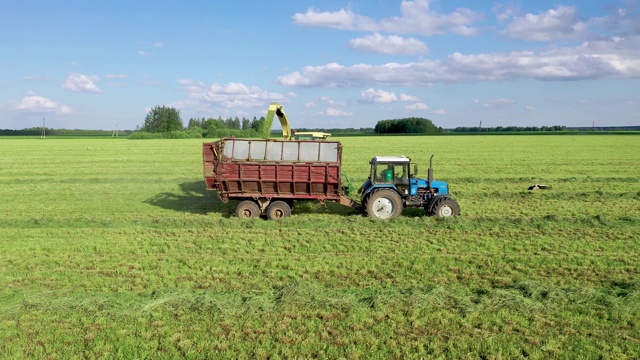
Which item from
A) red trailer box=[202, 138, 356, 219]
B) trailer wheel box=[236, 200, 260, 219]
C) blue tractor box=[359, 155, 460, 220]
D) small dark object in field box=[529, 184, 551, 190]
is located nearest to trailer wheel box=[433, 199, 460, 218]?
blue tractor box=[359, 155, 460, 220]

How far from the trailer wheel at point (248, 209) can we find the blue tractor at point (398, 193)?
2.95m

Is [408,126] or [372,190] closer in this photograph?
[372,190]

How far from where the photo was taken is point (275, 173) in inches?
547

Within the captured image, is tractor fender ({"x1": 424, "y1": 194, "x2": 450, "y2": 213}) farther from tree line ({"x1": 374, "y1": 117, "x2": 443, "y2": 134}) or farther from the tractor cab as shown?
tree line ({"x1": 374, "y1": 117, "x2": 443, "y2": 134})

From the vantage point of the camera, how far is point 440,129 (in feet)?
387

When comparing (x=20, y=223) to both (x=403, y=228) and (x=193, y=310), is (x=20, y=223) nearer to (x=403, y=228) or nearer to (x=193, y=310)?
(x=193, y=310)

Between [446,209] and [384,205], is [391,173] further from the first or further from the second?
[446,209]

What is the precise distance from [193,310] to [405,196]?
7951 millimetres

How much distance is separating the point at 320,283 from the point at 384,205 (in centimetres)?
559

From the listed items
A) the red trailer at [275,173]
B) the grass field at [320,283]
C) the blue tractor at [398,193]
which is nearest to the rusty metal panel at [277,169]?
the red trailer at [275,173]

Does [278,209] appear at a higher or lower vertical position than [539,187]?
lower

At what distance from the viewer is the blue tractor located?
13570 mm

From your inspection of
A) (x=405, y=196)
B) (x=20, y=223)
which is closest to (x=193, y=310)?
(x=405, y=196)

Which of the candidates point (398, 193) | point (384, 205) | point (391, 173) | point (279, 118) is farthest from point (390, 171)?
point (279, 118)
